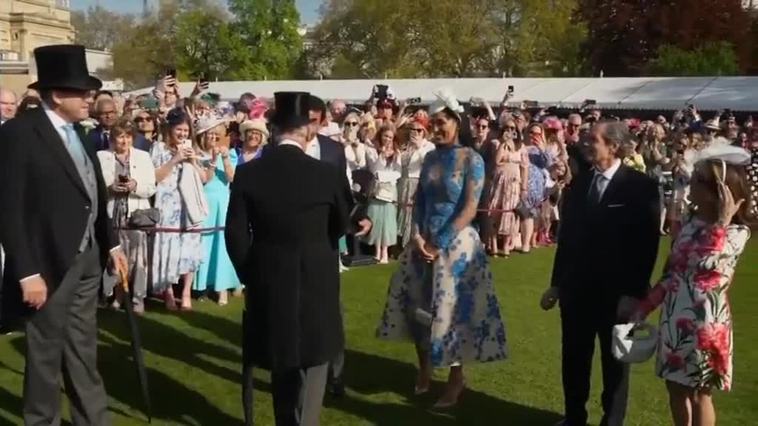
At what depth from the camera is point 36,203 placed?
16.0ft

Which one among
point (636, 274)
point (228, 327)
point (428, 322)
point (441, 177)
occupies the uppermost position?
point (441, 177)

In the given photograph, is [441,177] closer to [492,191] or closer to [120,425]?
[120,425]

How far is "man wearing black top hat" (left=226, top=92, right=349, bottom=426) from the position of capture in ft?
15.8

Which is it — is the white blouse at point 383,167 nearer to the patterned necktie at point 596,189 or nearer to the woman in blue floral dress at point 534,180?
the woman in blue floral dress at point 534,180

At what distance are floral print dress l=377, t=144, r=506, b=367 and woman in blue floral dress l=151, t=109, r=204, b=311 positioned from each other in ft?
11.3

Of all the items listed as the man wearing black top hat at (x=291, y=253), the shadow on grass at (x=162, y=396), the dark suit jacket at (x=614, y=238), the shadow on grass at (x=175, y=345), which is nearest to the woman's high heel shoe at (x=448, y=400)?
the dark suit jacket at (x=614, y=238)

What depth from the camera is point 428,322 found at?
631 cm

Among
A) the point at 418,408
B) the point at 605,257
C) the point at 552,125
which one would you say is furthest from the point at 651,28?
the point at 605,257

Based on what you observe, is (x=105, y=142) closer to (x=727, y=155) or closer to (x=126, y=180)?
(x=126, y=180)

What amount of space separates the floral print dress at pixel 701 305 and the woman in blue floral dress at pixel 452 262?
62.0 inches

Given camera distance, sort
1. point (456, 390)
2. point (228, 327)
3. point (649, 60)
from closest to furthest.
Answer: point (456, 390) → point (228, 327) → point (649, 60)

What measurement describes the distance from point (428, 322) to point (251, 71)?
6473 centimetres

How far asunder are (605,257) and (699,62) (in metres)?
33.8

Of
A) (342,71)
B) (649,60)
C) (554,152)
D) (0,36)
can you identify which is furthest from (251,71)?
(554,152)
